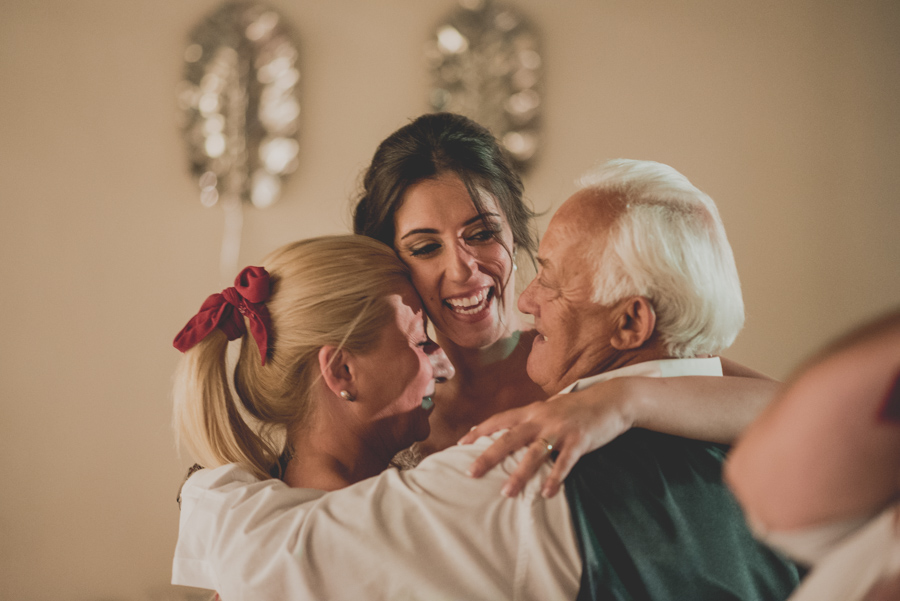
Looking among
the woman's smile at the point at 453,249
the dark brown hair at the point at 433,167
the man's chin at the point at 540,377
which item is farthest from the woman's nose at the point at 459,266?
the man's chin at the point at 540,377

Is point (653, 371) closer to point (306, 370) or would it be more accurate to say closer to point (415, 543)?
point (415, 543)

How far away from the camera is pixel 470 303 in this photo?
6.15 ft

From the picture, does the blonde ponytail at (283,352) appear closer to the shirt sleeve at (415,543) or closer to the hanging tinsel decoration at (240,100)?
the shirt sleeve at (415,543)

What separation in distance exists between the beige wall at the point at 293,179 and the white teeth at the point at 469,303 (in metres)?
1.23

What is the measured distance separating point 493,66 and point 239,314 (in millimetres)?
1862

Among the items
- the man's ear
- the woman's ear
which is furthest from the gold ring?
the woman's ear

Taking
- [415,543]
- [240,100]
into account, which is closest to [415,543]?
[415,543]

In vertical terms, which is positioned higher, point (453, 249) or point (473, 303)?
point (453, 249)

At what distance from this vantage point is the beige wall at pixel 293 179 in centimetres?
280

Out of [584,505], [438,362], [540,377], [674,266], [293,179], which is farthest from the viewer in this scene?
[293,179]

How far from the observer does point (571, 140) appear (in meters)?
2.95

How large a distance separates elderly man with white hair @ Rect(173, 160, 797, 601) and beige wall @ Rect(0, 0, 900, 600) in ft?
5.66

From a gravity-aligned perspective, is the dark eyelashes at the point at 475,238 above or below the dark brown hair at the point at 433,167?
below

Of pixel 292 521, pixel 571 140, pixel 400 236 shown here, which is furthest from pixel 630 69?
pixel 292 521
